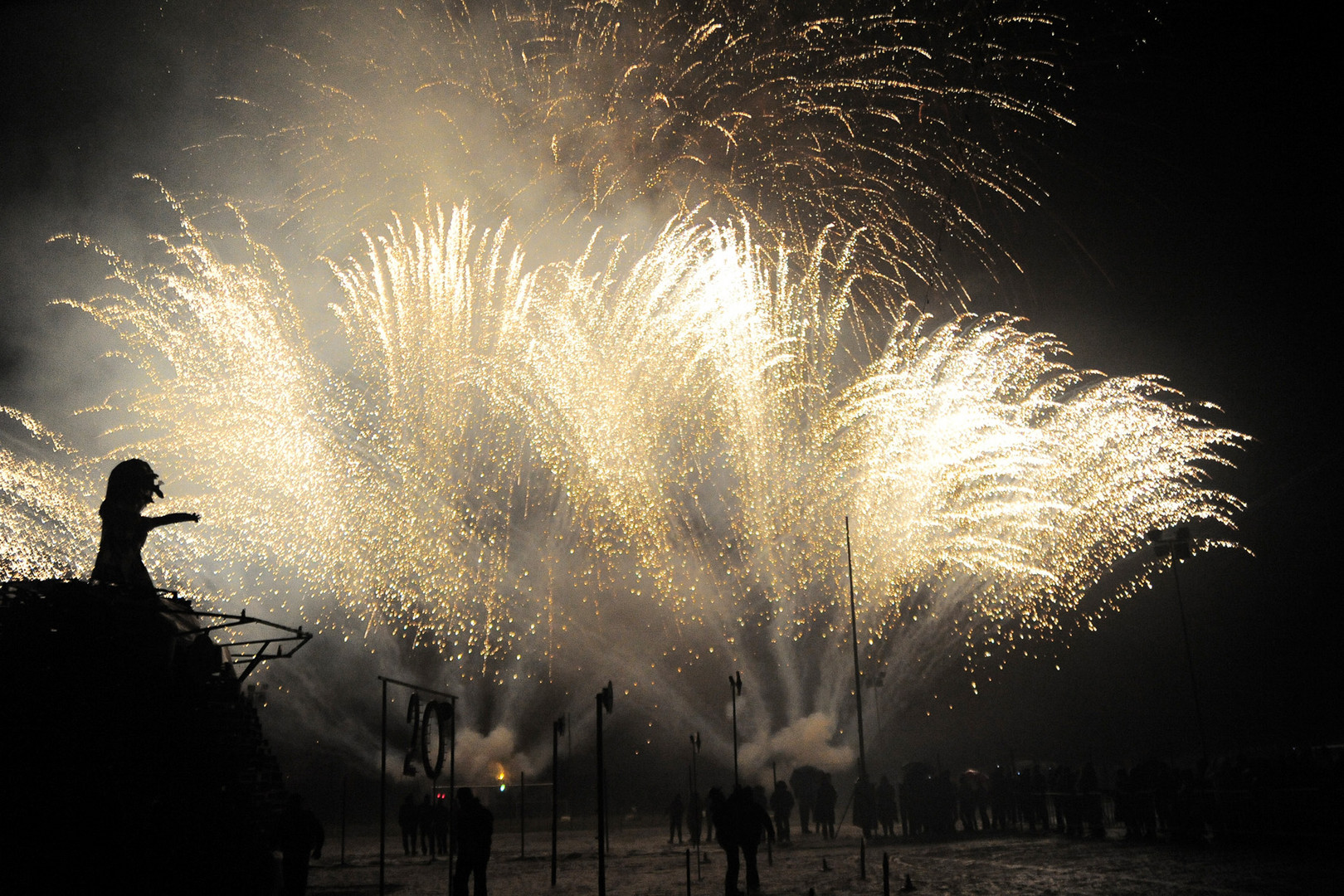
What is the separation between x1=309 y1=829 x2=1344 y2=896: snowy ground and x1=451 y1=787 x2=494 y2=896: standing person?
11.4ft

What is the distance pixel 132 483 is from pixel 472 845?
8733mm

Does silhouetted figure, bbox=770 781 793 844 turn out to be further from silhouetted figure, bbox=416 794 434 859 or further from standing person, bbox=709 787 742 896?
A: standing person, bbox=709 787 742 896

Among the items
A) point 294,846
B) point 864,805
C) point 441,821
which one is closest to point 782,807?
point 864,805

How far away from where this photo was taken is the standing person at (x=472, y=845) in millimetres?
12773

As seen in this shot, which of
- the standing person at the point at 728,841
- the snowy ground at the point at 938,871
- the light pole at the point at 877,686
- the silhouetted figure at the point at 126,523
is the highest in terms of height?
the silhouetted figure at the point at 126,523

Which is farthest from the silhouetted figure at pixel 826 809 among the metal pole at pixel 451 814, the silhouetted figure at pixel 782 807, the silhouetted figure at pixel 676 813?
the metal pole at pixel 451 814

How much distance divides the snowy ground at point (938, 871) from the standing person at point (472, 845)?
11.4 ft

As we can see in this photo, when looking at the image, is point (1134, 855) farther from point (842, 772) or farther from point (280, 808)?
point (842, 772)

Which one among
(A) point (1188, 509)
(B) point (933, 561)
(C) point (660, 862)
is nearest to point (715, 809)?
(C) point (660, 862)

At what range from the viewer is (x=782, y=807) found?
25.7 metres

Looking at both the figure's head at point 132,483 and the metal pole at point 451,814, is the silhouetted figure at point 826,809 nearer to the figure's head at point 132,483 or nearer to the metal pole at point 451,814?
the metal pole at point 451,814

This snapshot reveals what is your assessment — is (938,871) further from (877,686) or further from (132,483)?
(877,686)

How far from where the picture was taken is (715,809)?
49.2ft

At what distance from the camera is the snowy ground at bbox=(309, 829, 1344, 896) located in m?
14.2
